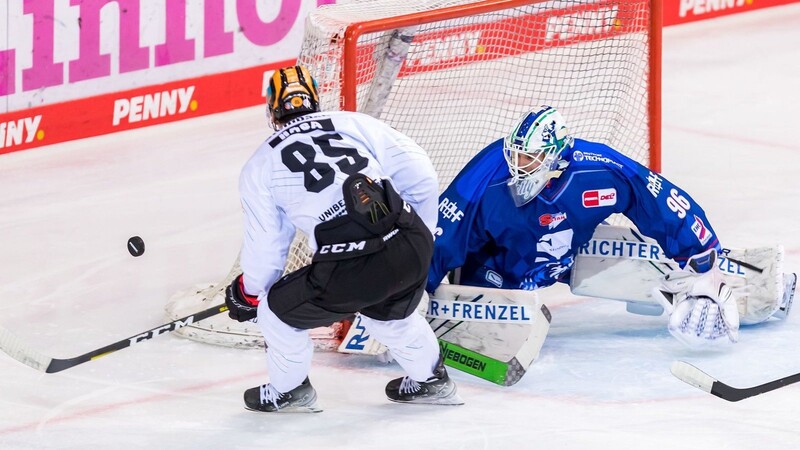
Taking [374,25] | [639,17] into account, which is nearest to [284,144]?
[374,25]

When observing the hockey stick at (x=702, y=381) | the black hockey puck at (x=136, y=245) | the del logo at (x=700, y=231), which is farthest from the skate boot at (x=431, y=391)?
the black hockey puck at (x=136, y=245)

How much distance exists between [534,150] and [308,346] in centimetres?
92

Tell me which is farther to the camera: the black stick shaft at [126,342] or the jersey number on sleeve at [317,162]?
the black stick shaft at [126,342]

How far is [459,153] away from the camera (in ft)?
18.7

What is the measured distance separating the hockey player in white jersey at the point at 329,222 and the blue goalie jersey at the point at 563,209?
0.50m

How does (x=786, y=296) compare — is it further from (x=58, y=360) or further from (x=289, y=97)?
(x=58, y=360)

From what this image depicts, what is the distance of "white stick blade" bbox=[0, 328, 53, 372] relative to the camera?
4.51m

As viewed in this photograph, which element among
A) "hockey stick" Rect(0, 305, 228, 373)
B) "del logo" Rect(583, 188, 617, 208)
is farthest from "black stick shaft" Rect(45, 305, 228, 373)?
"del logo" Rect(583, 188, 617, 208)

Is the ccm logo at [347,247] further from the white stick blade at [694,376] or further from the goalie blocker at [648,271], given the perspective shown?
the goalie blocker at [648,271]

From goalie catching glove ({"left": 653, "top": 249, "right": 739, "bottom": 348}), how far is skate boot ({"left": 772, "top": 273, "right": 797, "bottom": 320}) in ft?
1.15

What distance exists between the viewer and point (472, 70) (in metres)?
5.92

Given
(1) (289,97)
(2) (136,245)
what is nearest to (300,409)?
(1) (289,97)

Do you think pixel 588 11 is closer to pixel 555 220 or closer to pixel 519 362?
pixel 555 220

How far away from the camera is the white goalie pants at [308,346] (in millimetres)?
4293
